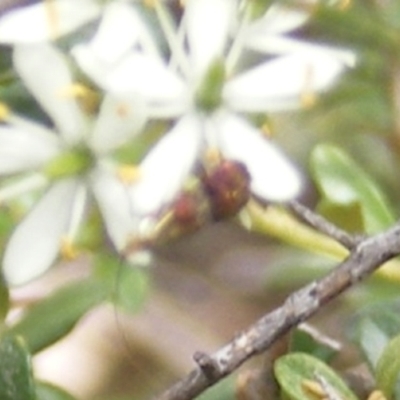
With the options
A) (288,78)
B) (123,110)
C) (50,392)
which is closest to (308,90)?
(288,78)

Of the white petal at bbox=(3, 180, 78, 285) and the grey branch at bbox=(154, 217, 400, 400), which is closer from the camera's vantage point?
the grey branch at bbox=(154, 217, 400, 400)

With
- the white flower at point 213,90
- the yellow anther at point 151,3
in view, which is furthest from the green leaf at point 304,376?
the yellow anther at point 151,3

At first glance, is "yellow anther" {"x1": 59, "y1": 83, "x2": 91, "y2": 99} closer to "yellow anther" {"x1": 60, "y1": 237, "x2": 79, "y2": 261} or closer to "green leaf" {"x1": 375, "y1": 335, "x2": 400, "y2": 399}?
"yellow anther" {"x1": 60, "y1": 237, "x2": 79, "y2": 261}

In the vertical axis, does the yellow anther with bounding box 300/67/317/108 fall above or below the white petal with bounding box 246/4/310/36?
below

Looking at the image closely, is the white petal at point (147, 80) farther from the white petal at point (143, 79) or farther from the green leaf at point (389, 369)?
the green leaf at point (389, 369)

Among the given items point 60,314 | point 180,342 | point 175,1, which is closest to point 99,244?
point 60,314

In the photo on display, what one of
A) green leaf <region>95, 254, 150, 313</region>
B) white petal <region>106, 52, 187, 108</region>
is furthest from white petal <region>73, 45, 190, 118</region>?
green leaf <region>95, 254, 150, 313</region>

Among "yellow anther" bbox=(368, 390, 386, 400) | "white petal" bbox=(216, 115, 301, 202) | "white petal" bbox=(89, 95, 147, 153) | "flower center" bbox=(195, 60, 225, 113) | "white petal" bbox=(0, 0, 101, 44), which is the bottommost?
"yellow anther" bbox=(368, 390, 386, 400)

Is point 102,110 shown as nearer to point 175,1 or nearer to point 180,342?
point 175,1
